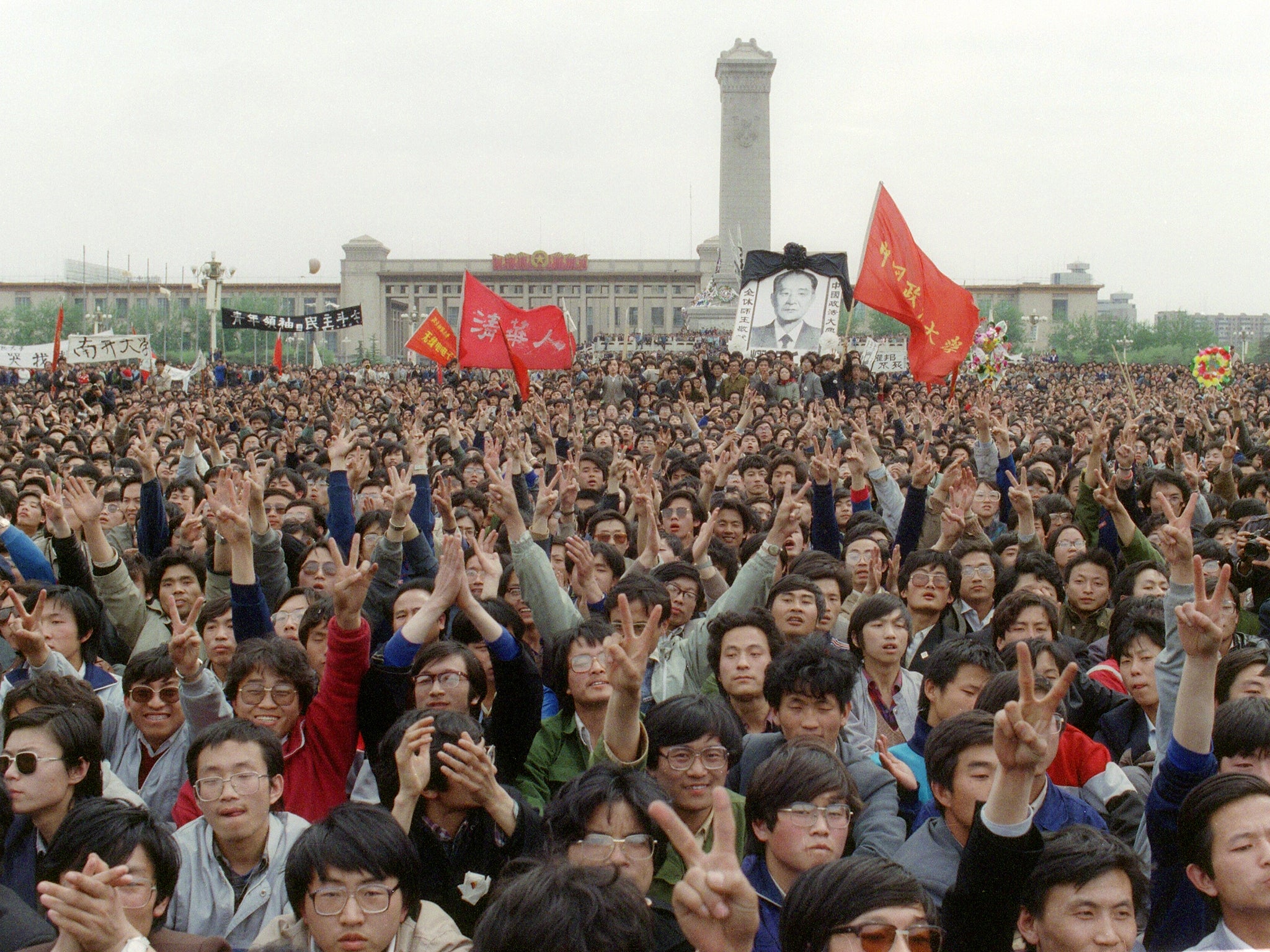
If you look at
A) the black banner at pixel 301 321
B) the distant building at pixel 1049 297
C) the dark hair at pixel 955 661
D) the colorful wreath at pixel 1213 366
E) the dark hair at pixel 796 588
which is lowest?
Answer: the dark hair at pixel 955 661

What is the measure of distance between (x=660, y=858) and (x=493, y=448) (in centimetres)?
414

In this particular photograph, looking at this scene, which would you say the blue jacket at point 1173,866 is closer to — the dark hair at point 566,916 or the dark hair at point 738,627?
the dark hair at point 566,916

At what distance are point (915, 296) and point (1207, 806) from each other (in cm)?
939

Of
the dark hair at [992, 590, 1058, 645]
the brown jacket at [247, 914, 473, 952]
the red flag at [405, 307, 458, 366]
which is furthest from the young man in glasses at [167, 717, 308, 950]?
the red flag at [405, 307, 458, 366]

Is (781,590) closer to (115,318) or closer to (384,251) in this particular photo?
(115,318)

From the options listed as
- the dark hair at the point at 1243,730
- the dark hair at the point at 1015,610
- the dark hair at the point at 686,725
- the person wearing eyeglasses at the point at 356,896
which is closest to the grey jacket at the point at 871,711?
the dark hair at the point at 1015,610

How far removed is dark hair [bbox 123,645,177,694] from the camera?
3895mm

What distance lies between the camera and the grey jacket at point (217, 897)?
3004 millimetres

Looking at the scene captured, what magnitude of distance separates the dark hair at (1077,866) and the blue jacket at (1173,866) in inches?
9.7

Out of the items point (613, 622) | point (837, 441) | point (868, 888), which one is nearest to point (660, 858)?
point (868, 888)

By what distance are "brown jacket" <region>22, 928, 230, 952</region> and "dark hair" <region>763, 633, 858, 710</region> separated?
1.71 m

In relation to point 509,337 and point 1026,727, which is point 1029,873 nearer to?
point 1026,727

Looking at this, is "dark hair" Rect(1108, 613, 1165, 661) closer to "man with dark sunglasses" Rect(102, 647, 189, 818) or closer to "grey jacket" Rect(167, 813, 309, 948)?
"grey jacket" Rect(167, 813, 309, 948)

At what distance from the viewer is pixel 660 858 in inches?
122
